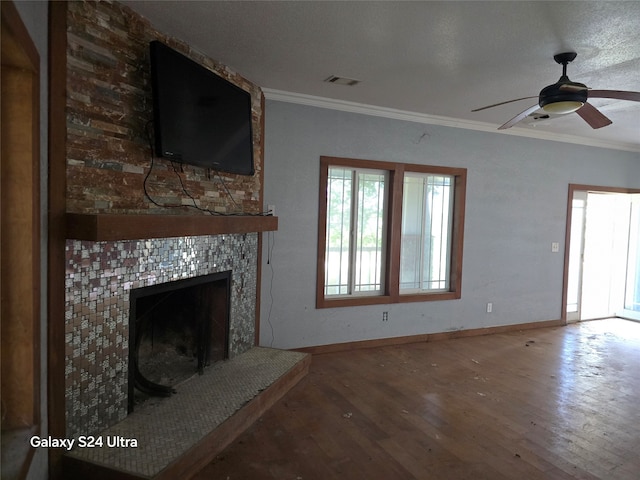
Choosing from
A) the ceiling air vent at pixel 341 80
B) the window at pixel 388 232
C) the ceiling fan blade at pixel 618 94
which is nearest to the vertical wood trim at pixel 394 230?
the window at pixel 388 232

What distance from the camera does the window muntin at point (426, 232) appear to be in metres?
4.62

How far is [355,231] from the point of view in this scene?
14.3 feet

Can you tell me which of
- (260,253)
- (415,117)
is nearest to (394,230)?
(415,117)

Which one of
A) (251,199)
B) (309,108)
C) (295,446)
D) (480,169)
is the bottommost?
(295,446)

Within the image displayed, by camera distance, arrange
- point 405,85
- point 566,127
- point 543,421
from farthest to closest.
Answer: point 566,127 → point 405,85 → point 543,421

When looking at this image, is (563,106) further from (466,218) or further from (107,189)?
(107,189)

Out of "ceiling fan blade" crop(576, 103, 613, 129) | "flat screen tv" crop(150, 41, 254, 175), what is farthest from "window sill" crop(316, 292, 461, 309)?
"ceiling fan blade" crop(576, 103, 613, 129)

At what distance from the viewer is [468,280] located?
193 inches

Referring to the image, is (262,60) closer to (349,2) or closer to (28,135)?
(349,2)

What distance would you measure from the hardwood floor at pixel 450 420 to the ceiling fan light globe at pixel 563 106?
217 centimetres

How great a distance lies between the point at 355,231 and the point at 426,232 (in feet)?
3.13

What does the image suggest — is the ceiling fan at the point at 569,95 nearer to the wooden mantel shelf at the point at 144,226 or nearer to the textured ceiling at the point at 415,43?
the textured ceiling at the point at 415,43

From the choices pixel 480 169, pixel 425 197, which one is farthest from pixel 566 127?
pixel 425 197

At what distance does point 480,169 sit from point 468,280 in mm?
1356
